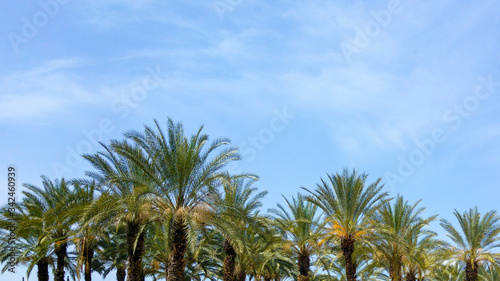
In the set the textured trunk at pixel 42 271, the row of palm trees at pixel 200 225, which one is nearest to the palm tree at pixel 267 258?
the row of palm trees at pixel 200 225

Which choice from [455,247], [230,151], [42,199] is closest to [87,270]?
[42,199]

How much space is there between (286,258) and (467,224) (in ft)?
44.3

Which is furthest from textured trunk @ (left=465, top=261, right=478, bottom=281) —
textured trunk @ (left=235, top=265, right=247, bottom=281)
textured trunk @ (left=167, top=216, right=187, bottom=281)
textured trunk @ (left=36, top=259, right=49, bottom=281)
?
textured trunk @ (left=36, top=259, right=49, bottom=281)

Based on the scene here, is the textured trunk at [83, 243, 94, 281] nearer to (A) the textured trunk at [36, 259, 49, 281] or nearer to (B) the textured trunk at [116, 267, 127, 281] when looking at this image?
(A) the textured trunk at [36, 259, 49, 281]

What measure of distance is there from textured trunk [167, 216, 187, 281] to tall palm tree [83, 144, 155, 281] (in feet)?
5.49

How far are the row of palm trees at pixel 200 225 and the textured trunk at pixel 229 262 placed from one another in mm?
77

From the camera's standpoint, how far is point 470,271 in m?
37.5

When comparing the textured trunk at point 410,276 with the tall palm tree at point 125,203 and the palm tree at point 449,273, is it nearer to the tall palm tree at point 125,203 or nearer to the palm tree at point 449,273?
the palm tree at point 449,273

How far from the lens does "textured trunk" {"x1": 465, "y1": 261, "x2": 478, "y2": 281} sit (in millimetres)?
37500

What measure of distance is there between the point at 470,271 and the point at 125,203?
26.3m

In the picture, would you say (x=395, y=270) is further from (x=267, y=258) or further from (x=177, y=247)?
(x=177, y=247)

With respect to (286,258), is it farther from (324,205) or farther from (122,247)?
(122,247)

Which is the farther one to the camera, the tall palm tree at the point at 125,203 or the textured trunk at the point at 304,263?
the textured trunk at the point at 304,263

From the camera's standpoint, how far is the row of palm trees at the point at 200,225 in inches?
957
